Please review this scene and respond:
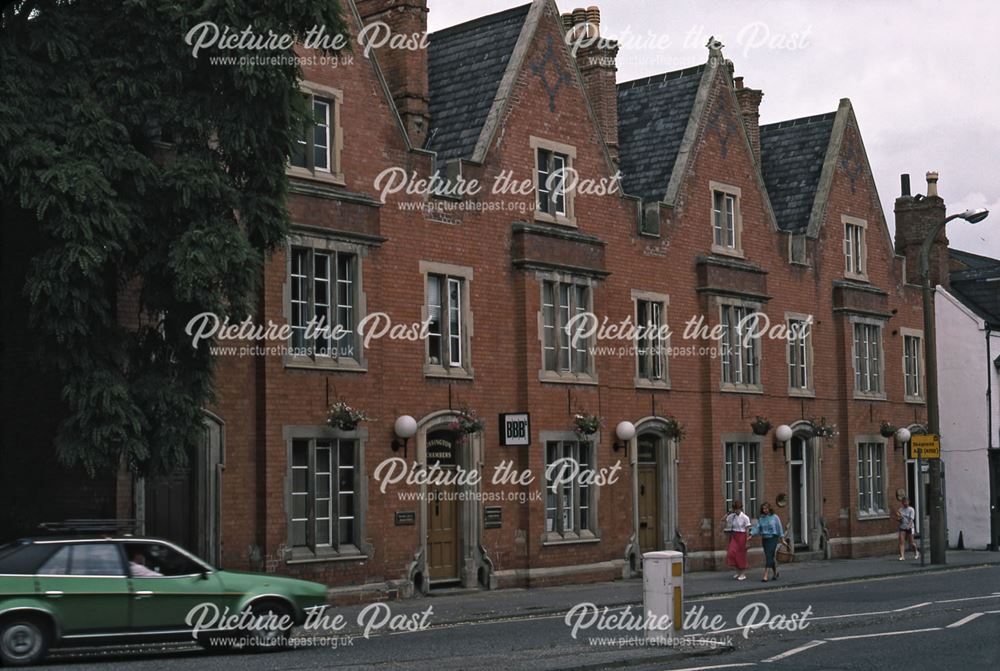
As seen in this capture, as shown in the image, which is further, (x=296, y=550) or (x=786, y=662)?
(x=296, y=550)

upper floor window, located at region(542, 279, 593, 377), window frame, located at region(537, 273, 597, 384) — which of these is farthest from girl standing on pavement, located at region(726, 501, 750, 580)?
upper floor window, located at region(542, 279, 593, 377)

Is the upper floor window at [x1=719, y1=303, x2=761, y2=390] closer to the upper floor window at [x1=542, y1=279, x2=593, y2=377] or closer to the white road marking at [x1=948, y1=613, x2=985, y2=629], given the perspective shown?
the upper floor window at [x1=542, y1=279, x2=593, y2=377]

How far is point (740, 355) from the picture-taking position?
36219 mm

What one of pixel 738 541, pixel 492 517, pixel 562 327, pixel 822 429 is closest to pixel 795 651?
pixel 492 517

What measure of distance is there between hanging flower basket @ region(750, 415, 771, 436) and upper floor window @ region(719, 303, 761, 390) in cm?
87

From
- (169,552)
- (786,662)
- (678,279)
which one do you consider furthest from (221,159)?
(678,279)

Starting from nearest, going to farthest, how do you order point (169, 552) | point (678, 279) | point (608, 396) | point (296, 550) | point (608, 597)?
point (169, 552) → point (296, 550) → point (608, 597) → point (608, 396) → point (678, 279)

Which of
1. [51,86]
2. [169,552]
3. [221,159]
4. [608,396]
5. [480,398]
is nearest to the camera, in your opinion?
[169,552]

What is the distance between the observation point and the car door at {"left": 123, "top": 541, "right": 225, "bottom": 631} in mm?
17141

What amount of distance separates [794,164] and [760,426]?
9758mm

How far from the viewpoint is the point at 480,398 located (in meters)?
28.7

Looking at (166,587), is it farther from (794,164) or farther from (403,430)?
(794,164)

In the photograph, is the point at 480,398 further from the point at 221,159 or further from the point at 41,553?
the point at 41,553

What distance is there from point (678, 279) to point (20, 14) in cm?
1841
